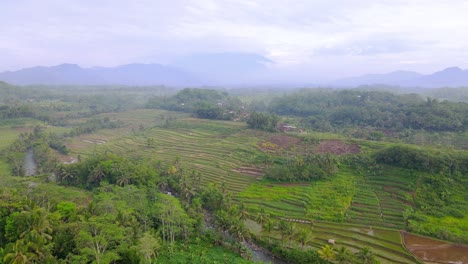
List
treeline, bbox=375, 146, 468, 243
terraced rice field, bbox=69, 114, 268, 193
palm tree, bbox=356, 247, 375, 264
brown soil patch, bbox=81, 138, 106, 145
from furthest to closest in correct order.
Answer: brown soil patch, bbox=81, 138, 106, 145, terraced rice field, bbox=69, 114, 268, 193, treeline, bbox=375, 146, 468, 243, palm tree, bbox=356, 247, 375, 264

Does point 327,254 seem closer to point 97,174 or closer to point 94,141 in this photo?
point 97,174

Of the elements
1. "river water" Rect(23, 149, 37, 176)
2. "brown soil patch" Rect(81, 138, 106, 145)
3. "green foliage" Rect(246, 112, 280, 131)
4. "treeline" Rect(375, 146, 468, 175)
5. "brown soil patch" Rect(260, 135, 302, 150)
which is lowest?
"river water" Rect(23, 149, 37, 176)

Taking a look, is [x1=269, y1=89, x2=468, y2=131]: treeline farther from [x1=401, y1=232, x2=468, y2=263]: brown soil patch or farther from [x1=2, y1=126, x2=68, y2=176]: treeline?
[x1=2, y1=126, x2=68, y2=176]: treeline

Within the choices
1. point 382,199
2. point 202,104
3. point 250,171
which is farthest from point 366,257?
point 202,104

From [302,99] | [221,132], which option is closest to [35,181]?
[221,132]

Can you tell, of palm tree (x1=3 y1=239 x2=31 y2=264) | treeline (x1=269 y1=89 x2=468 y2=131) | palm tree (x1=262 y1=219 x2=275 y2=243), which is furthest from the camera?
treeline (x1=269 y1=89 x2=468 y2=131)

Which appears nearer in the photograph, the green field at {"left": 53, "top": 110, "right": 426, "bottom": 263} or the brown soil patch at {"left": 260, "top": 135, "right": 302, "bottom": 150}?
the green field at {"left": 53, "top": 110, "right": 426, "bottom": 263}

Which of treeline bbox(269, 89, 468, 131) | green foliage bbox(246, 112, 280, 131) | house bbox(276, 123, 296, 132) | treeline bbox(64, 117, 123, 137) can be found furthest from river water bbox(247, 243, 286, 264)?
treeline bbox(64, 117, 123, 137)

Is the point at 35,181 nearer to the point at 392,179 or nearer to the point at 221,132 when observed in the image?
the point at 221,132
